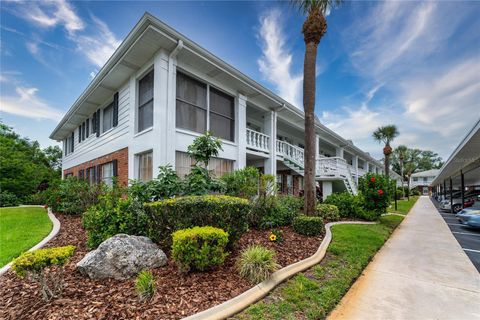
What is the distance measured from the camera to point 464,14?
8633 millimetres

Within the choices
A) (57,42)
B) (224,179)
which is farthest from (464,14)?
(57,42)

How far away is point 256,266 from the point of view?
4023 mm

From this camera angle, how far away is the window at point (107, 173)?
11.0 metres

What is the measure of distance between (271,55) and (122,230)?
1073 centimetres

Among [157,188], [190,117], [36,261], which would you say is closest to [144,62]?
[190,117]

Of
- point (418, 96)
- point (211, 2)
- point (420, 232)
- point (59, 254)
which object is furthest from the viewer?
point (418, 96)

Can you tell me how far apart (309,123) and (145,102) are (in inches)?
252

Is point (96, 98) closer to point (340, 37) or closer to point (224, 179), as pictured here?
point (224, 179)

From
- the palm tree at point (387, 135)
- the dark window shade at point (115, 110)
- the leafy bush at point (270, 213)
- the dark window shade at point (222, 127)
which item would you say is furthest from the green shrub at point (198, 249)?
the palm tree at point (387, 135)

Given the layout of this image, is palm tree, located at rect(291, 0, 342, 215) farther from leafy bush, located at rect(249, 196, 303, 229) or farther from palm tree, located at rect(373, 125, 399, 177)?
palm tree, located at rect(373, 125, 399, 177)

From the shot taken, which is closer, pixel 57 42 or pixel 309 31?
pixel 309 31

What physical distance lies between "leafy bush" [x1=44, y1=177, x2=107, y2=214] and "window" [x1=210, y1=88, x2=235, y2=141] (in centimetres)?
499

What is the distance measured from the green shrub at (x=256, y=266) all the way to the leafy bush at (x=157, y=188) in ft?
9.63

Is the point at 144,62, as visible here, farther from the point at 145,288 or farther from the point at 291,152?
the point at 291,152
